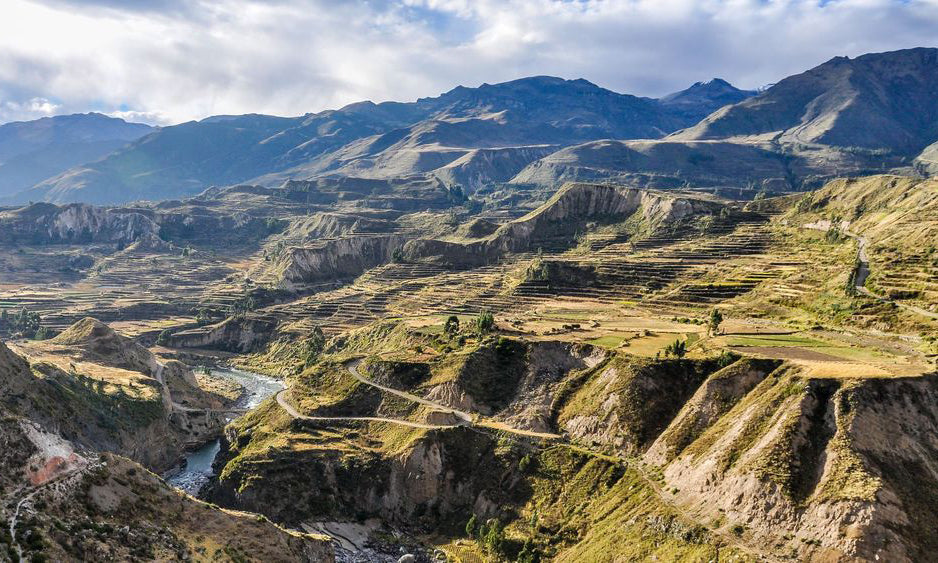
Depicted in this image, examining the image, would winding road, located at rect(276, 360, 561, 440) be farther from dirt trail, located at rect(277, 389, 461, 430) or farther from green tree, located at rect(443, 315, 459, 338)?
green tree, located at rect(443, 315, 459, 338)

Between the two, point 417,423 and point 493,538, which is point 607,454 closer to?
point 493,538

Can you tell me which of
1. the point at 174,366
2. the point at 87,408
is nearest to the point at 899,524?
the point at 87,408

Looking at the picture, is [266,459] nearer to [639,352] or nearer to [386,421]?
[386,421]

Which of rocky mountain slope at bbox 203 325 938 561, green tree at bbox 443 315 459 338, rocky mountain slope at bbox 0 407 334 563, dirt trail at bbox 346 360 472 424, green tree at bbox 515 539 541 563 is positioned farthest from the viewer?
green tree at bbox 443 315 459 338

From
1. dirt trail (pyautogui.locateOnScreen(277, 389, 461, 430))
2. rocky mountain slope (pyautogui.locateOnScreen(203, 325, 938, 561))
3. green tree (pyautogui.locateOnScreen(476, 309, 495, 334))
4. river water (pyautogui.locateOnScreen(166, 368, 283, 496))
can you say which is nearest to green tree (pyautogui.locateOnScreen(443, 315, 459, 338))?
rocky mountain slope (pyautogui.locateOnScreen(203, 325, 938, 561))

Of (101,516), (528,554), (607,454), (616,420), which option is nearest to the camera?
(101,516)

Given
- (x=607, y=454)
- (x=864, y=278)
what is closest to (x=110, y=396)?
(x=607, y=454)

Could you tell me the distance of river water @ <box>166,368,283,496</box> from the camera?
11988 centimetres

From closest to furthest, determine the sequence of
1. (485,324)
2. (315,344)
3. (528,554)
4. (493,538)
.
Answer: (528,554)
(493,538)
(485,324)
(315,344)

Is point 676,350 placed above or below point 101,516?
above

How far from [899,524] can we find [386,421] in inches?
3182

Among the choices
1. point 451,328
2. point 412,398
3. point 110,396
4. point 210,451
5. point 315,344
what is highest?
point 451,328

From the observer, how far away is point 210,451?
13912 centimetres

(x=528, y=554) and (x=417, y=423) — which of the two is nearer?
(x=528, y=554)
